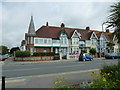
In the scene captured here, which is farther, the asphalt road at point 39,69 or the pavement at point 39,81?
the asphalt road at point 39,69

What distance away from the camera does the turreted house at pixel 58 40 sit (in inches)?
1406

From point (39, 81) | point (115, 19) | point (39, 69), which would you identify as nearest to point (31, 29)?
point (39, 69)

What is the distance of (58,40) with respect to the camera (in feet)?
128

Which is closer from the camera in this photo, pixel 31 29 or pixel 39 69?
pixel 39 69

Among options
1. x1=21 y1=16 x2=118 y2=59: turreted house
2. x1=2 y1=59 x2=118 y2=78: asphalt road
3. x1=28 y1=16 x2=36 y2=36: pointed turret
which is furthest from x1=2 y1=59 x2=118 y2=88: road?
x1=28 y1=16 x2=36 y2=36: pointed turret

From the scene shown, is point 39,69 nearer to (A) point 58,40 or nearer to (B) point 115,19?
(B) point 115,19

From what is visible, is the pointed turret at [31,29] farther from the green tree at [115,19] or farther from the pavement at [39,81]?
the green tree at [115,19]

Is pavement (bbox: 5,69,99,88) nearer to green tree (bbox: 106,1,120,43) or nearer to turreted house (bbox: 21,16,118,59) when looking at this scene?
green tree (bbox: 106,1,120,43)

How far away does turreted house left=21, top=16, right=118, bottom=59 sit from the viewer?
117 ft

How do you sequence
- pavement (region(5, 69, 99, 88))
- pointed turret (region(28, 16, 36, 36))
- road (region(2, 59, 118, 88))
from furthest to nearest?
pointed turret (region(28, 16, 36, 36)) → road (region(2, 59, 118, 88)) → pavement (region(5, 69, 99, 88))

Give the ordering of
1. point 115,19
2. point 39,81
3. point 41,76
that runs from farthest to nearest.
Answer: point 41,76
point 39,81
point 115,19

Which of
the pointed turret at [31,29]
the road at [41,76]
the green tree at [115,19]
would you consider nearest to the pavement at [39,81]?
the road at [41,76]

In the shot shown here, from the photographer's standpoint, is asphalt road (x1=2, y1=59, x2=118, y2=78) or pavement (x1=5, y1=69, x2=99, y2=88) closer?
pavement (x1=5, y1=69, x2=99, y2=88)

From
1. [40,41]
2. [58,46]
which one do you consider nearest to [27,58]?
[40,41]
